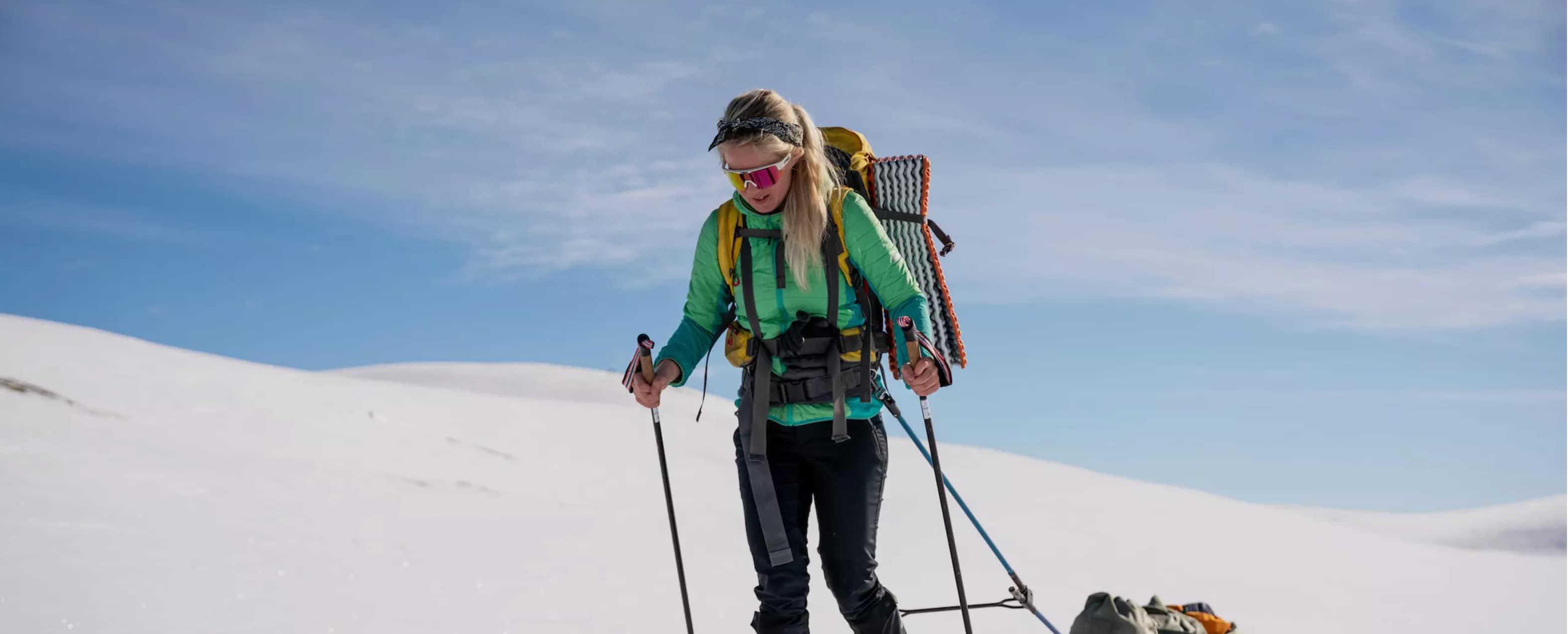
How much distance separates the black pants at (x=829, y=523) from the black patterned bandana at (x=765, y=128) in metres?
0.84

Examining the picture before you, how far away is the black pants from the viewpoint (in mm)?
3057

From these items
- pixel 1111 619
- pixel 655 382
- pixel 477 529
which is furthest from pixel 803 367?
pixel 477 529

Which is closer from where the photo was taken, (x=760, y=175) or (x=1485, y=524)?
(x=760, y=175)

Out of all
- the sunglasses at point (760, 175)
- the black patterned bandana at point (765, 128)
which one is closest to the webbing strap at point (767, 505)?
the sunglasses at point (760, 175)

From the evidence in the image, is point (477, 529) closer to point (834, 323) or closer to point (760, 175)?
point (834, 323)

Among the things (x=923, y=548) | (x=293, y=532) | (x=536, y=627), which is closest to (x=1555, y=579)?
(x=923, y=548)

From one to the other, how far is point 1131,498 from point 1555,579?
12.7ft

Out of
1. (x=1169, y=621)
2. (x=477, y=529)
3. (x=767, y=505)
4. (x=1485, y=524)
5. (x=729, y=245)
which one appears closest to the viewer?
(x=767, y=505)

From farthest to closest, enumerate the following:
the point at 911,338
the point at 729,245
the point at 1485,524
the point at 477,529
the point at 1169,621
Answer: the point at 1485,524, the point at 477,529, the point at 1169,621, the point at 729,245, the point at 911,338

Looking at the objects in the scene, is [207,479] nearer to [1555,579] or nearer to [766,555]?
[766,555]

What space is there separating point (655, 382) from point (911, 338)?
0.81m

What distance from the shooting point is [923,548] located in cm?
842

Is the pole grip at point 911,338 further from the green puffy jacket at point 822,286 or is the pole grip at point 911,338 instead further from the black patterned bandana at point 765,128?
the black patterned bandana at point 765,128

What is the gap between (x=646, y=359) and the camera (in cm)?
328
